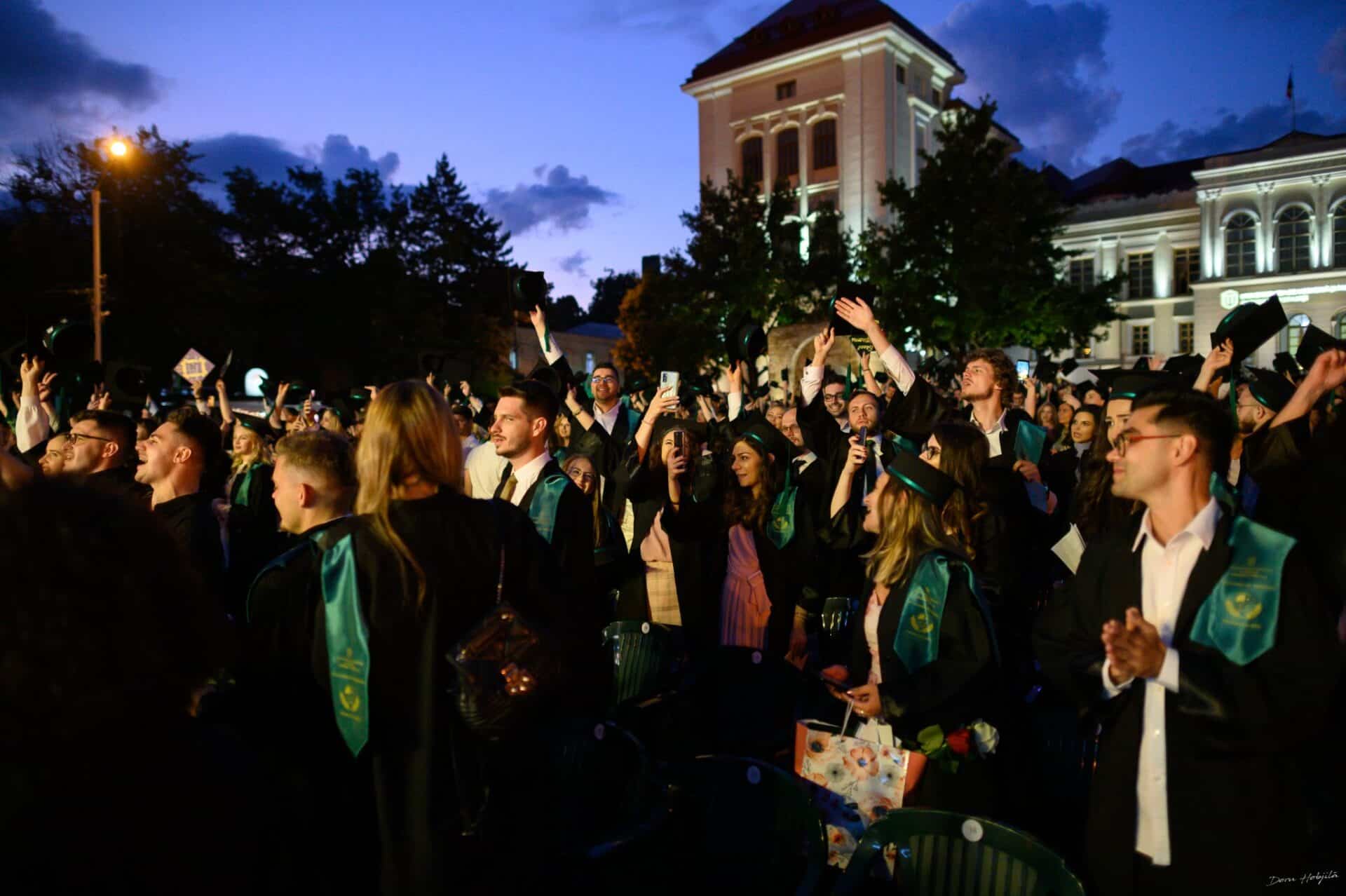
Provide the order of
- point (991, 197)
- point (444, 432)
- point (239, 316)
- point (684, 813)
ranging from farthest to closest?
point (239, 316) < point (991, 197) < point (684, 813) < point (444, 432)

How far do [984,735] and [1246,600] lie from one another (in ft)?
3.65

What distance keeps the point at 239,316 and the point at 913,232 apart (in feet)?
96.7

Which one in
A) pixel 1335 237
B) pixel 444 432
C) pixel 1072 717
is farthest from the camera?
pixel 1335 237

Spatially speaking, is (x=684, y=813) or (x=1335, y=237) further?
(x=1335, y=237)

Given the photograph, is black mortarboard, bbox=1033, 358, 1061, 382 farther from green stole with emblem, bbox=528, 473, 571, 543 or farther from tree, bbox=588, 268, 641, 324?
tree, bbox=588, 268, 641, 324

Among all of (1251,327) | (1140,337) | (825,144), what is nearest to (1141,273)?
(1140,337)

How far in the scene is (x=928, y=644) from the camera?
3.13m

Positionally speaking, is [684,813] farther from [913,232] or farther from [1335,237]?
[1335,237]

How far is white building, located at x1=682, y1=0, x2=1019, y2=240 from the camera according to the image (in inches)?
1841

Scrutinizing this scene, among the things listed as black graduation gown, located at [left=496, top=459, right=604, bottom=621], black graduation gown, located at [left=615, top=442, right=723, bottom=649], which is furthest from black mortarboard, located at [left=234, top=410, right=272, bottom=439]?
black graduation gown, located at [left=496, top=459, right=604, bottom=621]

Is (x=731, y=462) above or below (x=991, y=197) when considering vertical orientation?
below

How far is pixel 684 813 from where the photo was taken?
120 inches

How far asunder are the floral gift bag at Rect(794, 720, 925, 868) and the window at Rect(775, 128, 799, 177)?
49.9 m

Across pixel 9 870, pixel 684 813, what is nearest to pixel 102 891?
pixel 9 870
